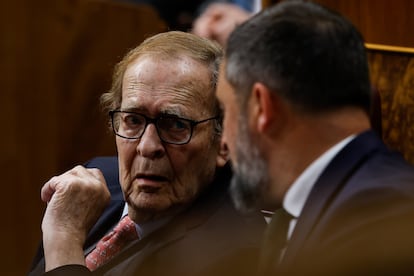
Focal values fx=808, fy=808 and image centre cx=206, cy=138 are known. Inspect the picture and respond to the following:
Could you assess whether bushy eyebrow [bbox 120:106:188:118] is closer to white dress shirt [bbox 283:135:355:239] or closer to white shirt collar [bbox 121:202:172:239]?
white shirt collar [bbox 121:202:172:239]

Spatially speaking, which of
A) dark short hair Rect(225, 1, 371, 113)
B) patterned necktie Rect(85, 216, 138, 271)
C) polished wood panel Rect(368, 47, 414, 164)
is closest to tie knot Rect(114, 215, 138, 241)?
patterned necktie Rect(85, 216, 138, 271)

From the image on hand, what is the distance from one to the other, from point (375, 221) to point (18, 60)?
56 centimetres

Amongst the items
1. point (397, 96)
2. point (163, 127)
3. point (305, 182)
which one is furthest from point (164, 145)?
point (397, 96)

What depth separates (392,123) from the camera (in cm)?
245

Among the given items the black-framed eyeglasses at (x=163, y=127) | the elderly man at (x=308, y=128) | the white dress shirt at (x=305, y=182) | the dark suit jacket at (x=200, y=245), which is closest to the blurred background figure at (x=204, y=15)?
the black-framed eyeglasses at (x=163, y=127)

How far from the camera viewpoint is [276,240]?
4.22 ft

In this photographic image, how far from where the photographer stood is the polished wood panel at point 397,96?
240 centimetres

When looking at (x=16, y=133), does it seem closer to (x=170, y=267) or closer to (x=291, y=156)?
(x=291, y=156)

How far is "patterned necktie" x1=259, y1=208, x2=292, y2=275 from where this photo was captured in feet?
4.13

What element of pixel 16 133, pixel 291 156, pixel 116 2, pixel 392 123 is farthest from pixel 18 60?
pixel 392 123

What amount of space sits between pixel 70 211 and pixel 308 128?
696 mm

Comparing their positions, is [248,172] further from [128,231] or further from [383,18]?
[383,18]

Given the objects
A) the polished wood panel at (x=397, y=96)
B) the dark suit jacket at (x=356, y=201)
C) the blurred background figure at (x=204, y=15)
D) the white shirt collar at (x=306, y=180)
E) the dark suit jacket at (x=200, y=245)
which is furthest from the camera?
the polished wood panel at (x=397, y=96)

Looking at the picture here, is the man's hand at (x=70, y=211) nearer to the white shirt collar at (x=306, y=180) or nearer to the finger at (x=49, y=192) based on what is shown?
the finger at (x=49, y=192)
